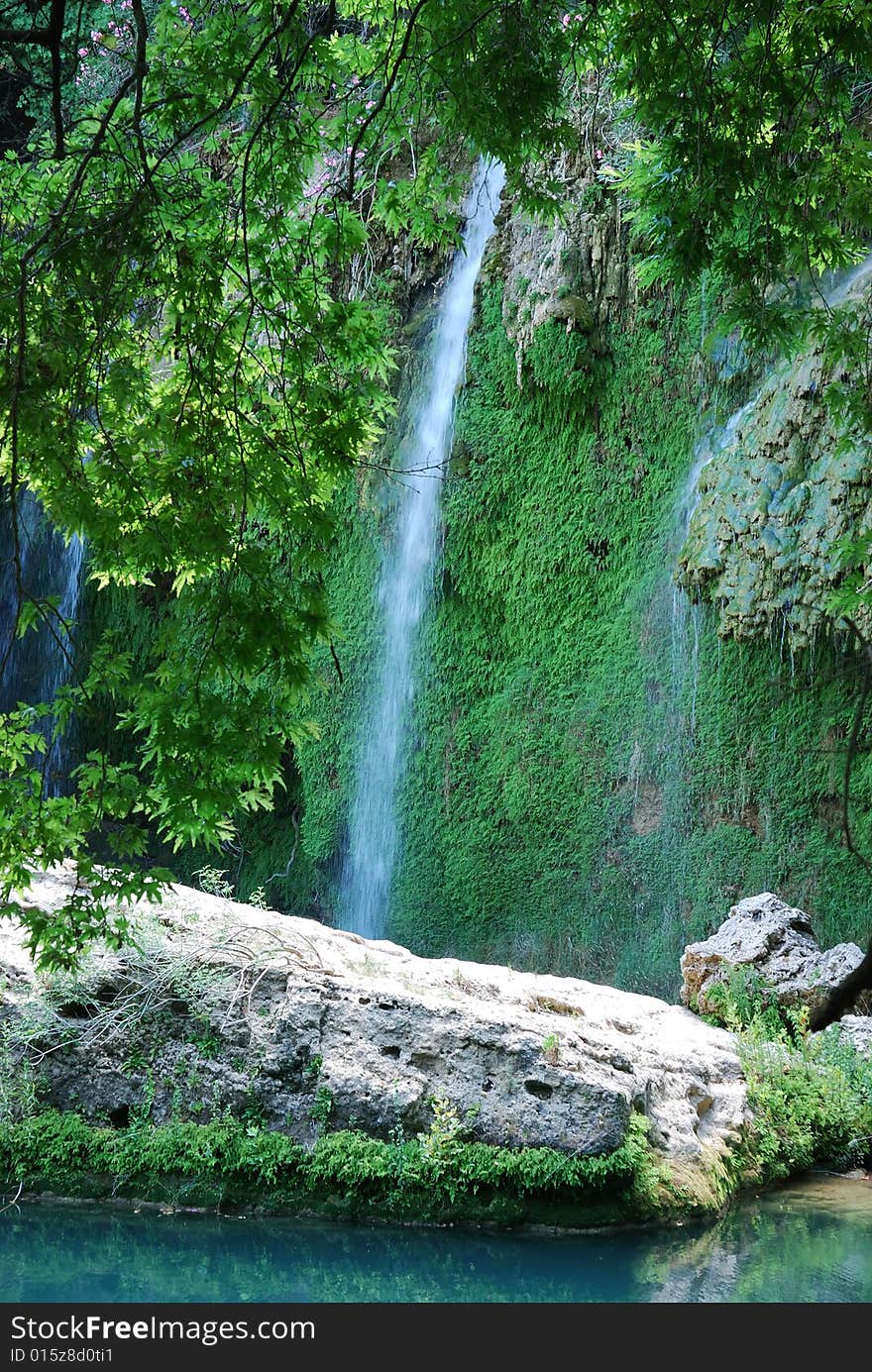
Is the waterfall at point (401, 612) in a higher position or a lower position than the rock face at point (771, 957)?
higher

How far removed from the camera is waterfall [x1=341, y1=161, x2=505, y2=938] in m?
14.4

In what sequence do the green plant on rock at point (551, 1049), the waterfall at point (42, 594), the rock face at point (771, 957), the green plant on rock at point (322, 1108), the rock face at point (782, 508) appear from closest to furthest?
the green plant on rock at point (551, 1049)
the green plant on rock at point (322, 1108)
the rock face at point (771, 957)
the rock face at point (782, 508)
the waterfall at point (42, 594)

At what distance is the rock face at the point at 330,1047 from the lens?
21.6 ft

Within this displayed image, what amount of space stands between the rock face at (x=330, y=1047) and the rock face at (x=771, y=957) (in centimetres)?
167

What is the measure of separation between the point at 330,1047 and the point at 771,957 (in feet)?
13.8

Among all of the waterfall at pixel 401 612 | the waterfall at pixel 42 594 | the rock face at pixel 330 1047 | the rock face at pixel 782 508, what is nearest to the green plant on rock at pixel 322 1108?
the rock face at pixel 330 1047

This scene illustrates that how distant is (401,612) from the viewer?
14.6 m

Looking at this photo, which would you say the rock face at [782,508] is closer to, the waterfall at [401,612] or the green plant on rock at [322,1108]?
the waterfall at [401,612]

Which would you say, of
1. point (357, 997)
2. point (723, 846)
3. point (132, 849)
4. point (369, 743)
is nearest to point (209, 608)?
point (132, 849)

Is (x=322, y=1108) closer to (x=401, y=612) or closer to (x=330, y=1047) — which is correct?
(x=330, y=1047)

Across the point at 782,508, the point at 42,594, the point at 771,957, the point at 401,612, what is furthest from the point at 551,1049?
→ the point at 42,594

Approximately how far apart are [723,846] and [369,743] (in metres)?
4.92

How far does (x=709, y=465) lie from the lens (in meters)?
11.5
